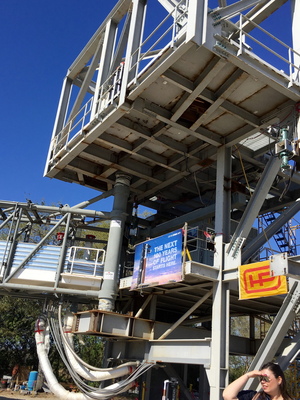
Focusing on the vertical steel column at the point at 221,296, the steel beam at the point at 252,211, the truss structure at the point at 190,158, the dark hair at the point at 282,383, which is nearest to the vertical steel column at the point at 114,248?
the truss structure at the point at 190,158

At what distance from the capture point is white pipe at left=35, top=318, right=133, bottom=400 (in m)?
14.9

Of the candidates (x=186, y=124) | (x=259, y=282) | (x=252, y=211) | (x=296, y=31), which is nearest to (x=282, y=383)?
(x=259, y=282)

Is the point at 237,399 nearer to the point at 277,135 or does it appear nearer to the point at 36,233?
the point at 277,135

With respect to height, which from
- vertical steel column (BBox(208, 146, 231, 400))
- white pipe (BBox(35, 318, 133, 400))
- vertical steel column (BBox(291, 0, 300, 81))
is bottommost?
white pipe (BBox(35, 318, 133, 400))

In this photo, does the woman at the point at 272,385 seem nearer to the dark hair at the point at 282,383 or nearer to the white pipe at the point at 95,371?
the dark hair at the point at 282,383

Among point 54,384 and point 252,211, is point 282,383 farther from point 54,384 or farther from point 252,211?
point 54,384

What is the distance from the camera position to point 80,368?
15.3 m

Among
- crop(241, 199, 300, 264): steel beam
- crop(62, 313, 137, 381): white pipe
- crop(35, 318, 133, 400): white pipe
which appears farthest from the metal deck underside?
crop(62, 313, 137, 381): white pipe

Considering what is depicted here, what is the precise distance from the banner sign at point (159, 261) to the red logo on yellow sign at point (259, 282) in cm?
201

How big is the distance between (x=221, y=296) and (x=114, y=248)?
563cm

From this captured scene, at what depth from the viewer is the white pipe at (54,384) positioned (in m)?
14.9

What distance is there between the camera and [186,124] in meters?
14.8

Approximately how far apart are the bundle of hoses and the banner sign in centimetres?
343

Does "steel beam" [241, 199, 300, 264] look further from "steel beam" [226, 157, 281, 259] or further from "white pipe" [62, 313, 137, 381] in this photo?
"white pipe" [62, 313, 137, 381]
